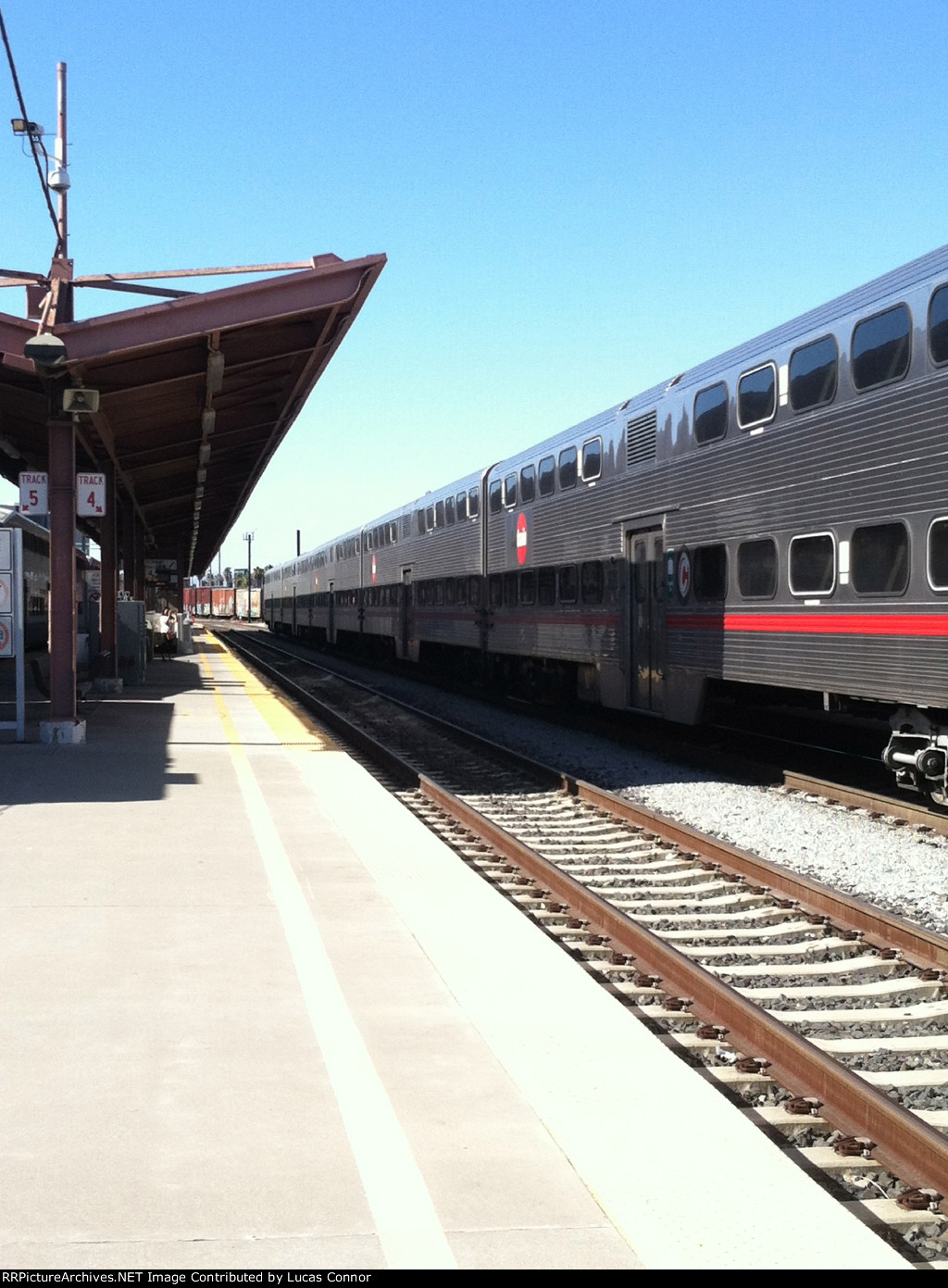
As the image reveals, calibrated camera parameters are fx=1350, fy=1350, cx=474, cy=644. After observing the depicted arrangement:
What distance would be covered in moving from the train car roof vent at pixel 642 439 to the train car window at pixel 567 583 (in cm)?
251

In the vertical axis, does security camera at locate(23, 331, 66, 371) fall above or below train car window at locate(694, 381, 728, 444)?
above

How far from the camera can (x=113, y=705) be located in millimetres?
19375

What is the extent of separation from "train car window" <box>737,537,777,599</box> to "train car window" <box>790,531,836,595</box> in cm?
37

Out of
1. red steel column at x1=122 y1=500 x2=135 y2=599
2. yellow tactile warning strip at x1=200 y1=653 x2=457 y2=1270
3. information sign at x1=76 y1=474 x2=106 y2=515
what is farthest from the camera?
red steel column at x1=122 y1=500 x2=135 y2=599

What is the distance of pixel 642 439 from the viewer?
14.9m

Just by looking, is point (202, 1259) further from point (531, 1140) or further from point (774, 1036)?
point (774, 1036)

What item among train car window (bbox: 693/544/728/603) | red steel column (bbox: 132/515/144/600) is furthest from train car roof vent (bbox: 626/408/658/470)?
red steel column (bbox: 132/515/144/600)

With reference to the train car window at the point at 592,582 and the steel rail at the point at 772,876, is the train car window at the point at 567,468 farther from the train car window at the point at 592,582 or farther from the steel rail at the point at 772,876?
the steel rail at the point at 772,876

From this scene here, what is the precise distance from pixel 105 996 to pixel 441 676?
25.3 m

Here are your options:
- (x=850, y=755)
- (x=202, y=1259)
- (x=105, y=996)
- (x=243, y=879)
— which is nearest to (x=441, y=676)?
(x=850, y=755)

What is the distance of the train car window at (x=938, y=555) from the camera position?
8.89 m

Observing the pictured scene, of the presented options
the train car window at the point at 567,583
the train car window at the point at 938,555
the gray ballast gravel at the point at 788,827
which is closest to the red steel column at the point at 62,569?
the gray ballast gravel at the point at 788,827

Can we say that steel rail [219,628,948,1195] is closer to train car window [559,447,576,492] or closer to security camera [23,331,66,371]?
security camera [23,331,66,371]

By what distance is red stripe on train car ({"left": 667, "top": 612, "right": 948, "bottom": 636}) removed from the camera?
30.2 ft
